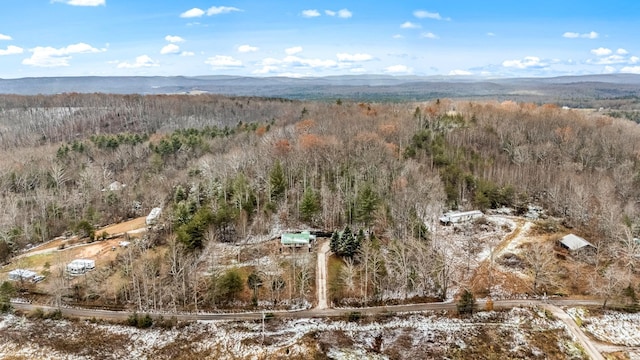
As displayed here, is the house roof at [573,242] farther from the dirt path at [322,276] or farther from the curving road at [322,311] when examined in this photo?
the dirt path at [322,276]

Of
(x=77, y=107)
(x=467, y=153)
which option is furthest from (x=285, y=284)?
(x=77, y=107)

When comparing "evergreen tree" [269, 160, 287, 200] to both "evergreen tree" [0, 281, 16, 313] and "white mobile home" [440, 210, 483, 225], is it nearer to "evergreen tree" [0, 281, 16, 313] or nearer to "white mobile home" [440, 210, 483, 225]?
"white mobile home" [440, 210, 483, 225]

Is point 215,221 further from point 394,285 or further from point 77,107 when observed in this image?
point 77,107

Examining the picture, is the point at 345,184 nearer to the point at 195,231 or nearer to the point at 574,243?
the point at 195,231

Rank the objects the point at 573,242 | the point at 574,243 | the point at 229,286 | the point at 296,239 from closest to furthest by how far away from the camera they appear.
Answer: the point at 229,286
the point at 296,239
the point at 574,243
the point at 573,242

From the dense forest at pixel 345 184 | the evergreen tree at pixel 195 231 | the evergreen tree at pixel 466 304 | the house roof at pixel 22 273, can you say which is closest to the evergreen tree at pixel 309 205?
the dense forest at pixel 345 184

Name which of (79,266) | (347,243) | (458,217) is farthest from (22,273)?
(458,217)

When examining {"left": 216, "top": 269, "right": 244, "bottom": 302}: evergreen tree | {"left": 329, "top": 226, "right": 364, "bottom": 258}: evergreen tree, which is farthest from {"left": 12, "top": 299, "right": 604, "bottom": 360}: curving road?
{"left": 329, "top": 226, "right": 364, "bottom": 258}: evergreen tree
